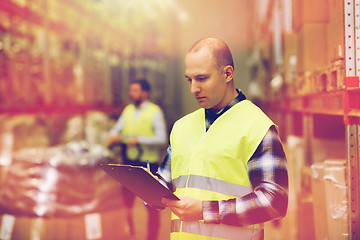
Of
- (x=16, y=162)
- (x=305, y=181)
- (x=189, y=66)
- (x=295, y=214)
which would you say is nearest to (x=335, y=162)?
(x=305, y=181)

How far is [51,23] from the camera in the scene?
255 inches

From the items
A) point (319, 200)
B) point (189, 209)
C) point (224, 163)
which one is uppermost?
point (224, 163)

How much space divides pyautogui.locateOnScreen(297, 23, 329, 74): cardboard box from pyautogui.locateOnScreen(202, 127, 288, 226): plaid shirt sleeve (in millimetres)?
1825

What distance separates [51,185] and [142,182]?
139 inches

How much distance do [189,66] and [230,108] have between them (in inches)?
9.1

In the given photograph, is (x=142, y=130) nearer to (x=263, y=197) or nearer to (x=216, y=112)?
(x=216, y=112)

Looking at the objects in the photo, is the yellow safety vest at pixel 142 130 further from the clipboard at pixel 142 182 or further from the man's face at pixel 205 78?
the man's face at pixel 205 78

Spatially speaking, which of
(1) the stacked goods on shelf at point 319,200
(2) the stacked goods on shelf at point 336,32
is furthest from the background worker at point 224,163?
(1) the stacked goods on shelf at point 319,200

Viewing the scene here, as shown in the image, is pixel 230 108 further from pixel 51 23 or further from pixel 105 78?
pixel 105 78

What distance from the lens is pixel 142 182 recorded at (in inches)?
64.9

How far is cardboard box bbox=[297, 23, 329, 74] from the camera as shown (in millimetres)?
3209

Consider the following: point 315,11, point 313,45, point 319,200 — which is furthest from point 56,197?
point 315,11

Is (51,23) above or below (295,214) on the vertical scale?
above

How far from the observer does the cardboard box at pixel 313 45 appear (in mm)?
3209
